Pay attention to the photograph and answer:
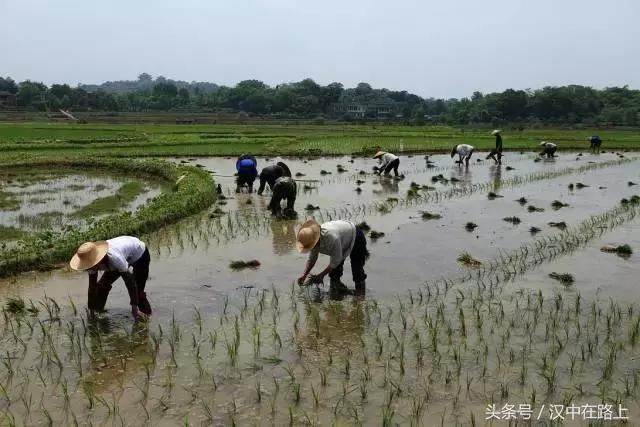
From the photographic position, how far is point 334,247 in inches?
251

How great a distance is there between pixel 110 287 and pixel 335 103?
77.2 meters

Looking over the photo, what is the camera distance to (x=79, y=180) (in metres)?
16.7

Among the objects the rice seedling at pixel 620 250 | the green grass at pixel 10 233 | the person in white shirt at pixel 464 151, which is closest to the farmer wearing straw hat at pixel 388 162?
the person in white shirt at pixel 464 151

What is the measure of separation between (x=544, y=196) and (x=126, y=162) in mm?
12895

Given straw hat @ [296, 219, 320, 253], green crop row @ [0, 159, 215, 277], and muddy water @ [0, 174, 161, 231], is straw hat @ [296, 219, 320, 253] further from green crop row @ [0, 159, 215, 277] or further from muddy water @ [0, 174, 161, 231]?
muddy water @ [0, 174, 161, 231]

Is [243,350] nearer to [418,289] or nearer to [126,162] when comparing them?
[418,289]

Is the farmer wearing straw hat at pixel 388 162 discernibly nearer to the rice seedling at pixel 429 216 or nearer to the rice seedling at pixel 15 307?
the rice seedling at pixel 429 216

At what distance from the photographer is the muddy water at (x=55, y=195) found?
35.8 ft

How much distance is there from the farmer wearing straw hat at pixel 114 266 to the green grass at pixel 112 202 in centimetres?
585

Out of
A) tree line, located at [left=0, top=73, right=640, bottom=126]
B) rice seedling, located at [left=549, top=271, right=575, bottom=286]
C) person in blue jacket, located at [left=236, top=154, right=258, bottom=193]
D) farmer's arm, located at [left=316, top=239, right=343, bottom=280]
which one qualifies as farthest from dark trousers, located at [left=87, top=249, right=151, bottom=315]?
tree line, located at [left=0, top=73, right=640, bottom=126]

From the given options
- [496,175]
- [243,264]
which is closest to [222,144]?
[496,175]

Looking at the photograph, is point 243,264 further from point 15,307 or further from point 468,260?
point 468,260

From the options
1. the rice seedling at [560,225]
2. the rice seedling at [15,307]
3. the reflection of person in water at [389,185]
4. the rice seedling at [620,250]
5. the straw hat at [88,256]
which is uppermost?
the straw hat at [88,256]

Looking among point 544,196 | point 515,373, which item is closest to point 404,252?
point 515,373
